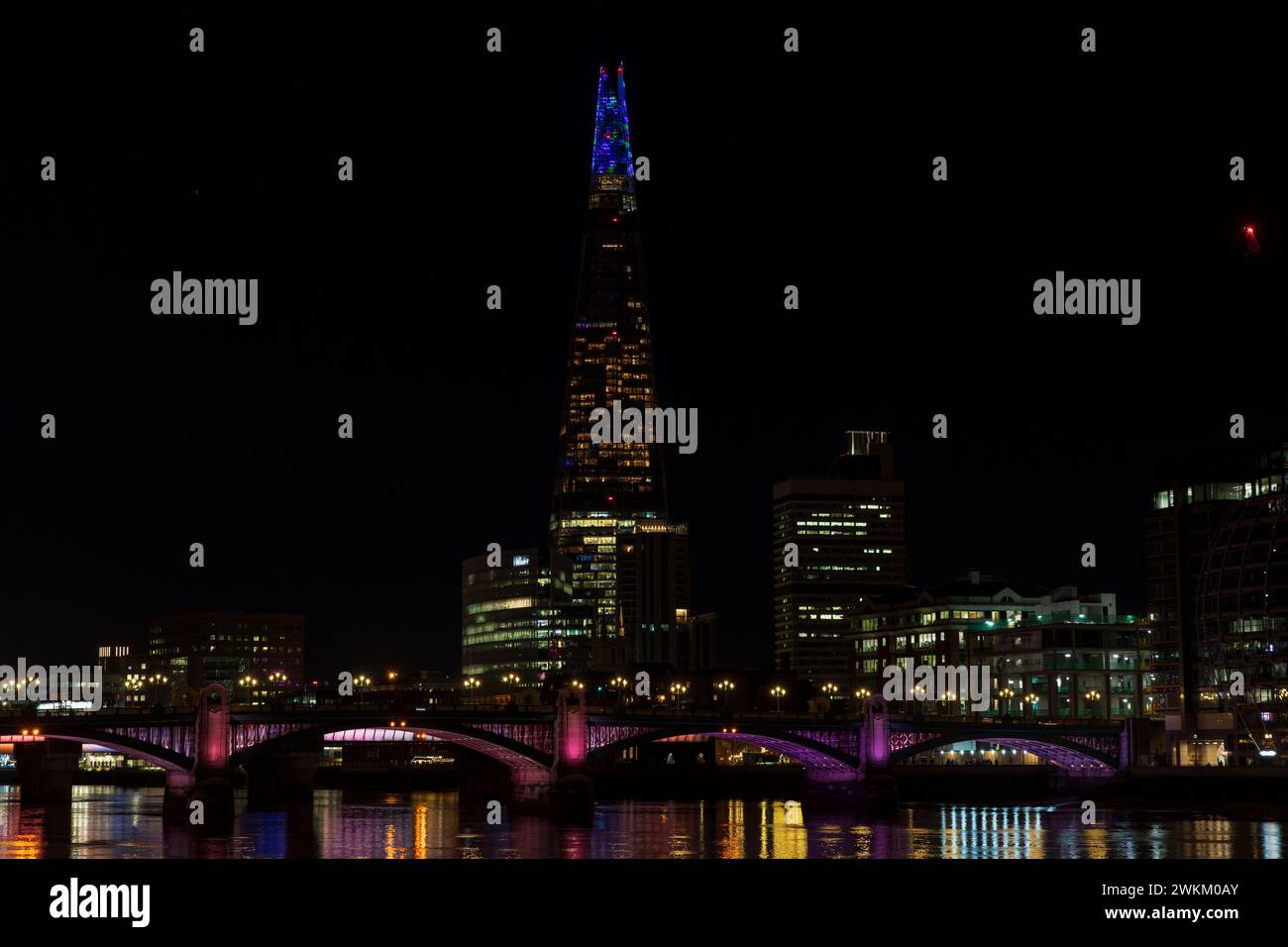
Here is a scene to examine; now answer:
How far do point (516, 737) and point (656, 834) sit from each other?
2962 cm

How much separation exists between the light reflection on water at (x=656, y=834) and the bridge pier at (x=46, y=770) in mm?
2729

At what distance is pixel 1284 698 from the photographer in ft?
602

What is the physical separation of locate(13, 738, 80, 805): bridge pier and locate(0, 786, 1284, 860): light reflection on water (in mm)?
2729

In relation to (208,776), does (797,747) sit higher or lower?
higher

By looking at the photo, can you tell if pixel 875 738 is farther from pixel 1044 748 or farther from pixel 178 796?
pixel 178 796

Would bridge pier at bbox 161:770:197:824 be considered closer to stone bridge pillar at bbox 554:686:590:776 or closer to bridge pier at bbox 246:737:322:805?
stone bridge pillar at bbox 554:686:590:776

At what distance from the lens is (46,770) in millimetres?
168000

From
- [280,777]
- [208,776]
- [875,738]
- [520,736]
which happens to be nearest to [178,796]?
[208,776]

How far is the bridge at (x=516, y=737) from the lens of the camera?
141m

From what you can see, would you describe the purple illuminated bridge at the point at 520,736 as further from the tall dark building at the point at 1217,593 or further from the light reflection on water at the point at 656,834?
Answer: the tall dark building at the point at 1217,593

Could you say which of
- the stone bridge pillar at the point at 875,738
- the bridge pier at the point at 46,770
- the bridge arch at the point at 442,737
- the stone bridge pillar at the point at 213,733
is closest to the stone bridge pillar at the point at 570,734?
the bridge arch at the point at 442,737

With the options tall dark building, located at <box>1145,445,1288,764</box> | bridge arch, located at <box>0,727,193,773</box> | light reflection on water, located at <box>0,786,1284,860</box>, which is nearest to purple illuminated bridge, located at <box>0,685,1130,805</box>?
bridge arch, located at <box>0,727,193,773</box>

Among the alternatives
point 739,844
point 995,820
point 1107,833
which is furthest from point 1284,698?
point 739,844
